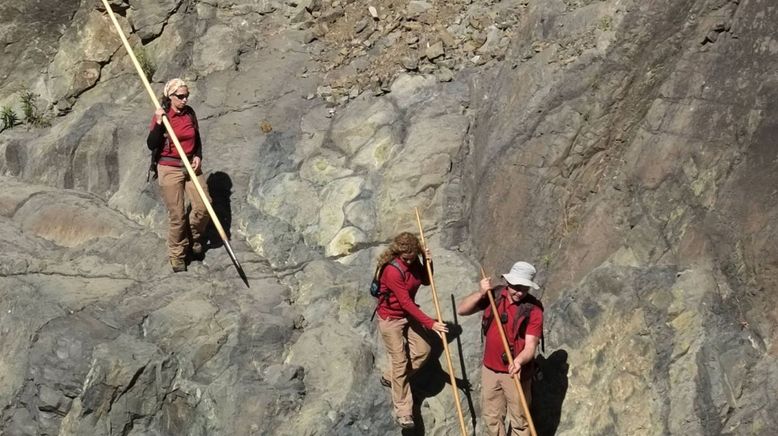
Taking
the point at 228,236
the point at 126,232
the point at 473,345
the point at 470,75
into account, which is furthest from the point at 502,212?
the point at 126,232

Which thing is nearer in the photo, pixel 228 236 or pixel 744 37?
pixel 744 37

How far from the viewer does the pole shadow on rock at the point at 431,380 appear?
1142cm

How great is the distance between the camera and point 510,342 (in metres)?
10.1

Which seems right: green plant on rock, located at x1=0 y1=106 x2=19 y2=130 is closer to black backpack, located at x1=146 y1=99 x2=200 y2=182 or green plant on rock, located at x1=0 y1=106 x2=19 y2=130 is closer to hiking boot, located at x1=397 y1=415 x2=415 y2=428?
black backpack, located at x1=146 y1=99 x2=200 y2=182

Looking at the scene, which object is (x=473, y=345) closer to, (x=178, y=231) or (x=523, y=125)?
(x=523, y=125)

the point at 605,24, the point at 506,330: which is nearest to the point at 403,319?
the point at 506,330

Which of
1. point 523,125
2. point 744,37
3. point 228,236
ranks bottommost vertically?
point 228,236

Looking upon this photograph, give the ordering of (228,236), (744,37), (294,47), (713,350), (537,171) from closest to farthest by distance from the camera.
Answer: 1. (713,350)
2. (744,37)
3. (537,171)
4. (228,236)
5. (294,47)

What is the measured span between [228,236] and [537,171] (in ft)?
14.9

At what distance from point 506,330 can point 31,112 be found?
34.3 feet

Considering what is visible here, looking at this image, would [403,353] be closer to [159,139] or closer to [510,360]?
[510,360]

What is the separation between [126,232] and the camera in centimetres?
1403

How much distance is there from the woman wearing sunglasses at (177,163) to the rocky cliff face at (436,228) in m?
0.59

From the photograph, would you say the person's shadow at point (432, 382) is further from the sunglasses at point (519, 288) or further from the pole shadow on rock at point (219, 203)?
the pole shadow on rock at point (219, 203)
